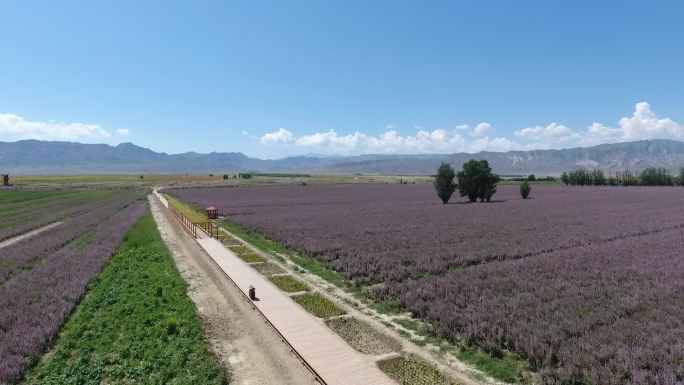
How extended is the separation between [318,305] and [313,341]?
3.78 meters

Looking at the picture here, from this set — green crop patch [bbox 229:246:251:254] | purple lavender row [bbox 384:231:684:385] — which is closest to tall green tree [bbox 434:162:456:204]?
green crop patch [bbox 229:246:251:254]

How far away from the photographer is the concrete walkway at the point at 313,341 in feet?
35.9

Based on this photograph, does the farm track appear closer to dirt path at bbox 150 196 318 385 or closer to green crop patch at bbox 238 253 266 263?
green crop patch at bbox 238 253 266 263

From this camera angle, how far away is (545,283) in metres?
18.1

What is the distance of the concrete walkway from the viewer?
10.9 m

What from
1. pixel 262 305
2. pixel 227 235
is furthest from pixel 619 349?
pixel 227 235

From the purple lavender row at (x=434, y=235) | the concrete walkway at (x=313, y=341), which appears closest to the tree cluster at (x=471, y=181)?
the purple lavender row at (x=434, y=235)

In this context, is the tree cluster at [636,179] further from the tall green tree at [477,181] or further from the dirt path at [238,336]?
the dirt path at [238,336]

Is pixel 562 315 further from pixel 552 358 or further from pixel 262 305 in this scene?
pixel 262 305

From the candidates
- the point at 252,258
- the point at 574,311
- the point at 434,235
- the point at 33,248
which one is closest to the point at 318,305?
the point at 574,311

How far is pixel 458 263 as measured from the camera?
23016 mm

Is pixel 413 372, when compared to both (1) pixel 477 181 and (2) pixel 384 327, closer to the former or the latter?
(2) pixel 384 327

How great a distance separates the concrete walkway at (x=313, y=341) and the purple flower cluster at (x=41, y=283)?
22.7ft

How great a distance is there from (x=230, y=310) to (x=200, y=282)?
5.17 metres
